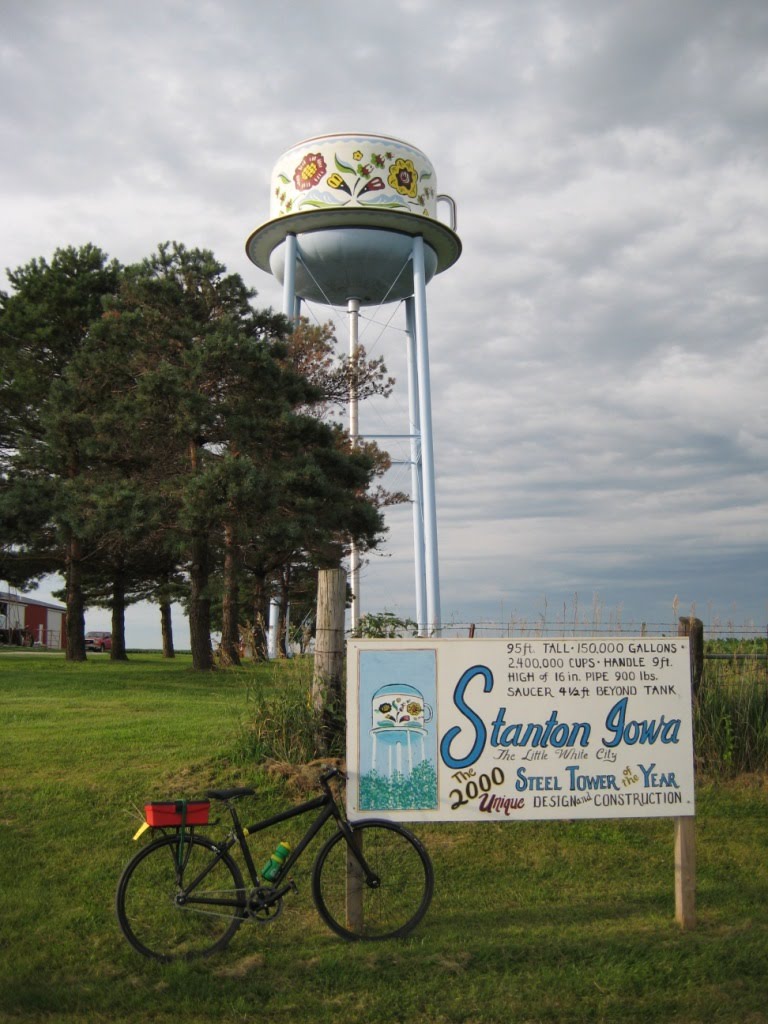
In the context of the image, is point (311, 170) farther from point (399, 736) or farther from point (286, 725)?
point (399, 736)

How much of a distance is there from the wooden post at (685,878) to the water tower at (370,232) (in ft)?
69.0

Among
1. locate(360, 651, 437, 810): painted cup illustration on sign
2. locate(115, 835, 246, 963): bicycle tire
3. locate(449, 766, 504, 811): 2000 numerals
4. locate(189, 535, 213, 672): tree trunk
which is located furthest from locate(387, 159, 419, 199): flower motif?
locate(115, 835, 246, 963): bicycle tire

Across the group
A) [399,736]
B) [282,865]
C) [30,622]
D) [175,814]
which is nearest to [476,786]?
[399,736]

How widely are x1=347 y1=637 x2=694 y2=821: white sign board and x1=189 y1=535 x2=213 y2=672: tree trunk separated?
19945 millimetres

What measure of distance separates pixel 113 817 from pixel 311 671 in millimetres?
2337

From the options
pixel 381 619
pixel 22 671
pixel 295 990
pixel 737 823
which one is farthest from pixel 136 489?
pixel 295 990

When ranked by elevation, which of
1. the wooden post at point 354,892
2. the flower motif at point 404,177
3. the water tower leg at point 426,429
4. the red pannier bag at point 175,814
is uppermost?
the flower motif at point 404,177

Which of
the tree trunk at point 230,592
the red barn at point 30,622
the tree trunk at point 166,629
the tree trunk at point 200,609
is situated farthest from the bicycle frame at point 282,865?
the red barn at point 30,622

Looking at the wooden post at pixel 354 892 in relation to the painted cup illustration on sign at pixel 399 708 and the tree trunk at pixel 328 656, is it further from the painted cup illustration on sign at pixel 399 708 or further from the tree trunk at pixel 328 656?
the tree trunk at pixel 328 656

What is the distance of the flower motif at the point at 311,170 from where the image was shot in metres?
29.0

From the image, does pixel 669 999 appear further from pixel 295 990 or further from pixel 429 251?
pixel 429 251

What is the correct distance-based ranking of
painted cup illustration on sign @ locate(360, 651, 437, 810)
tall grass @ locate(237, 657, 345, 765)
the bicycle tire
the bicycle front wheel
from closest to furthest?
the bicycle tire, the bicycle front wheel, painted cup illustration on sign @ locate(360, 651, 437, 810), tall grass @ locate(237, 657, 345, 765)

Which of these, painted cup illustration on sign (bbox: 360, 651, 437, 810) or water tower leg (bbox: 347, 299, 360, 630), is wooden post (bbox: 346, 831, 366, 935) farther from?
water tower leg (bbox: 347, 299, 360, 630)

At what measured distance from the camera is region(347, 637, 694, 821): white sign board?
6.44 meters
